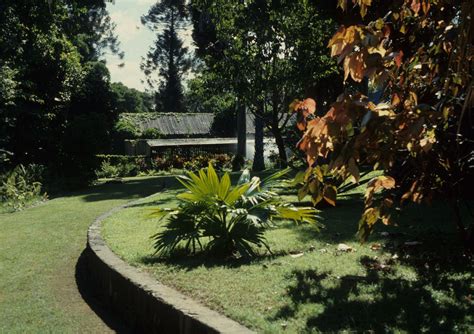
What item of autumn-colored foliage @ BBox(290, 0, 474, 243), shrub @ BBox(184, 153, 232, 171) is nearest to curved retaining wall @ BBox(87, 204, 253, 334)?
autumn-colored foliage @ BBox(290, 0, 474, 243)

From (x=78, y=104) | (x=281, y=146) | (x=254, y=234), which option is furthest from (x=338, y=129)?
(x=78, y=104)

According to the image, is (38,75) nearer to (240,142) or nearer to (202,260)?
(240,142)

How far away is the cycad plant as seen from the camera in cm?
588

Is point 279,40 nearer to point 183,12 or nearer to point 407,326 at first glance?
point 407,326

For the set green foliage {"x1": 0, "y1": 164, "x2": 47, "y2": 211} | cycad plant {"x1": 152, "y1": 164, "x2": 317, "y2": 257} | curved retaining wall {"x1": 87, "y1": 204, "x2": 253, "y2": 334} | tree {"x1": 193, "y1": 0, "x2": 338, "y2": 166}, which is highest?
tree {"x1": 193, "y1": 0, "x2": 338, "y2": 166}

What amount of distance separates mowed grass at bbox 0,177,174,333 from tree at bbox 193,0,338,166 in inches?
223

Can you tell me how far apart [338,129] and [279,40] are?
13397 mm

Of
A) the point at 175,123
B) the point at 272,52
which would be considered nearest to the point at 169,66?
the point at 175,123

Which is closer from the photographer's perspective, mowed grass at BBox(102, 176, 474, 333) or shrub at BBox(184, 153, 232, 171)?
mowed grass at BBox(102, 176, 474, 333)

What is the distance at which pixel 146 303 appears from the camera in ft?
15.2

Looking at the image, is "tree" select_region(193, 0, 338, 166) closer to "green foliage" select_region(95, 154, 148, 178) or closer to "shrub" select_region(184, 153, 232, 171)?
"green foliage" select_region(95, 154, 148, 178)

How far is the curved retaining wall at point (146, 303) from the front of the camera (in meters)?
3.83

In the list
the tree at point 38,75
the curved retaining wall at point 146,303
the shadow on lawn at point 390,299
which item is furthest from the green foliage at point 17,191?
the shadow on lawn at point 390,299

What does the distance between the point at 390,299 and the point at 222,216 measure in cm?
244
